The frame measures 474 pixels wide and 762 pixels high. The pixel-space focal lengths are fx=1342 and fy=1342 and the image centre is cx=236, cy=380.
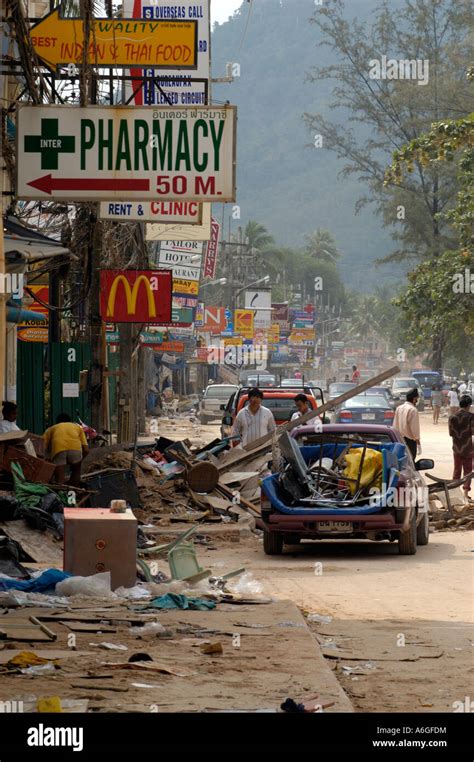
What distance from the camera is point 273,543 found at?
51.3 feet

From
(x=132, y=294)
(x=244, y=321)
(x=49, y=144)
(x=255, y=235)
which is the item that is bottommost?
(x=244, y=321)

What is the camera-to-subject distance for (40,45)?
1688cm

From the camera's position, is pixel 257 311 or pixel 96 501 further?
pixel 257 311

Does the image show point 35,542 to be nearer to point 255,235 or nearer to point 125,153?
point 125,153

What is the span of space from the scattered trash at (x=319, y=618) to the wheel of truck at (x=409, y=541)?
170 inches

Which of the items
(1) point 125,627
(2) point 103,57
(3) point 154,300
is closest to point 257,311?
(3) point 154,300

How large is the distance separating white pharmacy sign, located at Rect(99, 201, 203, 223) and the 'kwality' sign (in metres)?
5.54

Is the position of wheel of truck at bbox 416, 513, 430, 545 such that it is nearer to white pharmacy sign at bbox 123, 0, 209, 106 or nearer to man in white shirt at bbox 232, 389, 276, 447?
man in white shirt at bbox 232, 389, 276, 447

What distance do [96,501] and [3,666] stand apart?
9.86 m

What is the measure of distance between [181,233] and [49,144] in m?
15.4

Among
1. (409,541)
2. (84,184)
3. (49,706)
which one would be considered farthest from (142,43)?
(49,706)

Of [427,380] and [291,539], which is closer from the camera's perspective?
[291,539]

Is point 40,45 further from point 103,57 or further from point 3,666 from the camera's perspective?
point 3,666

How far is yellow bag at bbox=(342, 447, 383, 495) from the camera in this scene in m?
15.7
